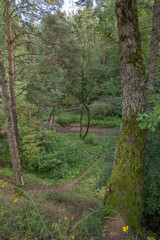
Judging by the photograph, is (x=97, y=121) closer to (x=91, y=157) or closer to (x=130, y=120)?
(x=91, y=157)

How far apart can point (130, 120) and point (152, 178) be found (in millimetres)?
1564

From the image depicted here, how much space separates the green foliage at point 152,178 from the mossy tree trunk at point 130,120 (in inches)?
25.2

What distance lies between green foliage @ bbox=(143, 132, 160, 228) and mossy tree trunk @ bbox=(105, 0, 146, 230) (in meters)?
0.64

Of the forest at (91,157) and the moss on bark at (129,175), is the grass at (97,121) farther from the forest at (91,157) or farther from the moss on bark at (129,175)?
the moss on bark at (129,175)

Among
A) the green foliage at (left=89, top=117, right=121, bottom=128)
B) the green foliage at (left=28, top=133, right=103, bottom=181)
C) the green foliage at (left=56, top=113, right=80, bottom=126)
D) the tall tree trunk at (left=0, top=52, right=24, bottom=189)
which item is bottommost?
the green foliage at (left=28, top=133, right=103, bottom=181)

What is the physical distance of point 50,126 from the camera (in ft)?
35.8

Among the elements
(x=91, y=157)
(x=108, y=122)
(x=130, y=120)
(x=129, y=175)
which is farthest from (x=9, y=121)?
(x=108, y=122)

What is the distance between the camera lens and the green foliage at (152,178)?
3.59 metres

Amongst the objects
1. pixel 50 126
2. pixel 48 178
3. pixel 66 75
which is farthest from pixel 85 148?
pixel 66 75

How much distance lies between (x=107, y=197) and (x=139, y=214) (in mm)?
622

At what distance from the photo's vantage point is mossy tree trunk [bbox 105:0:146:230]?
9.67 ft

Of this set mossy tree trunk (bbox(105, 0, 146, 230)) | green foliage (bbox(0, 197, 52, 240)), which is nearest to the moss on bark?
mossy tree trunk (bbox(105, 0, 146, 230))

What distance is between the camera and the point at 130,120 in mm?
3182

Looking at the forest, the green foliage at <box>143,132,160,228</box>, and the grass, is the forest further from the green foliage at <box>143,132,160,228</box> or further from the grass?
the grass
